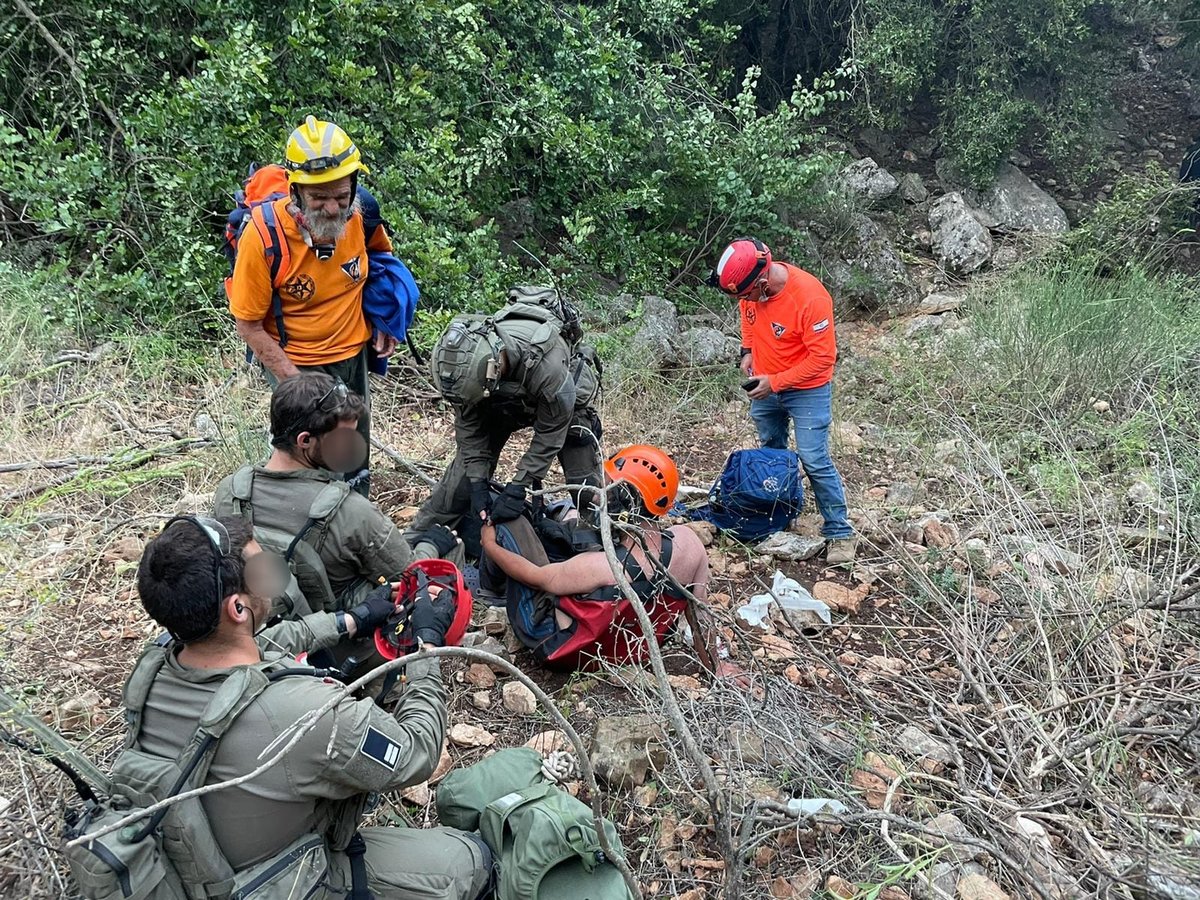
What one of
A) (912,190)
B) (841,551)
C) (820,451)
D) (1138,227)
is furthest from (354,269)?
(912,190)

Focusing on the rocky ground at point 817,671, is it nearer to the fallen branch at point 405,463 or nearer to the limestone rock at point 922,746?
the limestone rock at point 922,746

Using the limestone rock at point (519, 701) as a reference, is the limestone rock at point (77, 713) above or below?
below

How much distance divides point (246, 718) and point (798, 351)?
337 centimetres

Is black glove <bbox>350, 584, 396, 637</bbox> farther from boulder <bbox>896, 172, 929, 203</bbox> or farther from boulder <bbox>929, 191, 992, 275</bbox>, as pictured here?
boulder <bbox>896, 172, 929, 203</bbox>

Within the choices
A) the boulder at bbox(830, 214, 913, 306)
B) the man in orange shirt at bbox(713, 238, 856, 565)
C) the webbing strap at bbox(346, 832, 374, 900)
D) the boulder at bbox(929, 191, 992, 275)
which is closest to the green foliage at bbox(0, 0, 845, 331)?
the man in orange shirt at bbox(713, 238, 856, 565)

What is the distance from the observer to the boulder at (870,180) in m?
10.1

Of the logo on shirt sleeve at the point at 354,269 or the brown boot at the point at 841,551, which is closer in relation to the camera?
the logo on shirt sleeve at the point at 354,269

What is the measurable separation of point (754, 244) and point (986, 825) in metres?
2.91

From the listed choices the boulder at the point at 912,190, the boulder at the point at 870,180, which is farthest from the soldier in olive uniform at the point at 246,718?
the boulder at the point at 912,190

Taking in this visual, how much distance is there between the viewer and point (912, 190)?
10461 mm

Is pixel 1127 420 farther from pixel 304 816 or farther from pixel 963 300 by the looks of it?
pixel 304 816

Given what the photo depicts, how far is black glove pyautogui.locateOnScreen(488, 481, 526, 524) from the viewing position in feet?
11.0

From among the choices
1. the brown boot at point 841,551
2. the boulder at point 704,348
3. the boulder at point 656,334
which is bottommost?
the boulder at point 704,348

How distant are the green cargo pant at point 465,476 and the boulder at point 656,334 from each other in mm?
2323
